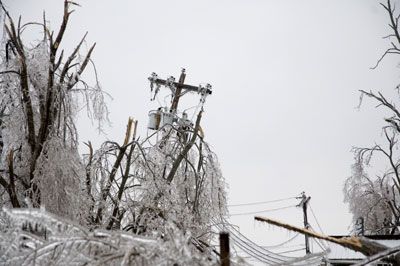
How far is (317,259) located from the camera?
2006 mm

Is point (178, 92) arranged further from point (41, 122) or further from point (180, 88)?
point (41, 122)

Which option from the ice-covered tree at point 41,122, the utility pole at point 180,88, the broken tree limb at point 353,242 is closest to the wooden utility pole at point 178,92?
the utility pole at point 180,88

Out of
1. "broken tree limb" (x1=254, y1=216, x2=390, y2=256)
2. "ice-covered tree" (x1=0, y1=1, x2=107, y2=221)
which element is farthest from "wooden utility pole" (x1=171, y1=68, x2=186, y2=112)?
"broken tree limb" (x1=254, y1=216, x2=390, y2=256)

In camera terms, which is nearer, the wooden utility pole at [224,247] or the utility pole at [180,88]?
the wooden utility pole at [224,247]

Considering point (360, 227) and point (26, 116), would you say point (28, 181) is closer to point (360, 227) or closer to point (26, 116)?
point (26, 116)

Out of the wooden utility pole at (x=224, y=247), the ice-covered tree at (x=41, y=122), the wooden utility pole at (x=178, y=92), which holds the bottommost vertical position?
the wooden utility pole at (x=224, y=247)

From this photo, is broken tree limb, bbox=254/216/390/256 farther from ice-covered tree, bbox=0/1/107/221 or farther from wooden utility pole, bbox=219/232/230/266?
ice-covered tree, bbox=0/1/107/221

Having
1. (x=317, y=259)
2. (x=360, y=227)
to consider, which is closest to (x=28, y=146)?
(x=317, y=259)

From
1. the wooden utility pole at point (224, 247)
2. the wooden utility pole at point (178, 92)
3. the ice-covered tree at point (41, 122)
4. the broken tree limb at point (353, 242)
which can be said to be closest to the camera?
the wooden utility pole at point (224, 247)

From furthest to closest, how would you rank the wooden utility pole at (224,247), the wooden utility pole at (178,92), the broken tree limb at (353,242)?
the wooden utility pole at (178,92)
the broken tree limb at (353,242)
the wooden utility pole at (224,247)

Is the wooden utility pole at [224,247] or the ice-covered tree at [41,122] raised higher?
the ice-covered tree at [41,122]

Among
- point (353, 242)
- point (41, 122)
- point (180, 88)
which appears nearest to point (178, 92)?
point (180, 88)

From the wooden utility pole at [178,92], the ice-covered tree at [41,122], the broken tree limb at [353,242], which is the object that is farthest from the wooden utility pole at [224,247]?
the wooden utility pole at [178,92]

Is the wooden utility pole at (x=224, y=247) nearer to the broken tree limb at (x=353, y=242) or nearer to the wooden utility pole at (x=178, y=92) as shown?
the broken tree limb at (x=353, y=242)
